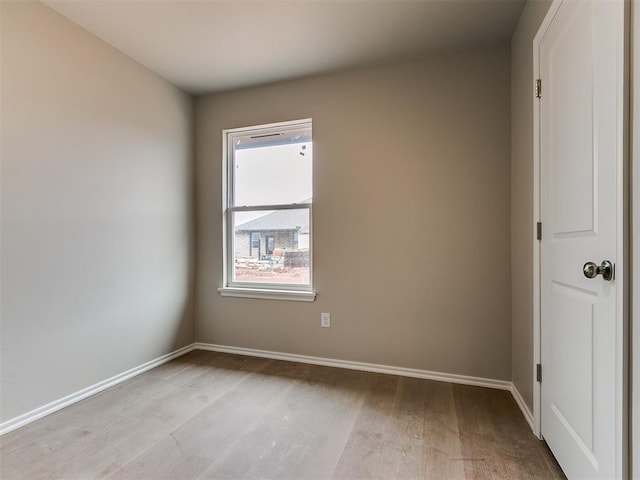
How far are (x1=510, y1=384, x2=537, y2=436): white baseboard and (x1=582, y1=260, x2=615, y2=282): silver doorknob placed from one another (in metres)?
1.07

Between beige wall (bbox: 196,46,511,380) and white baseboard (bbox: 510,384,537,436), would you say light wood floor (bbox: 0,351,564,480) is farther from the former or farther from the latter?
beige wall (bbox: 196,46,511,380)

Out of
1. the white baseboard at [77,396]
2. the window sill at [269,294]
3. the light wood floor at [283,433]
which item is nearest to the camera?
the light wood floor at [283,433]

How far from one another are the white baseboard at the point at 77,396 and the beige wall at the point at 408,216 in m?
0.82

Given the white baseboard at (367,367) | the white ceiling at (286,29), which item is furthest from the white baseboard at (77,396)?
the white ceiling at (286,29)

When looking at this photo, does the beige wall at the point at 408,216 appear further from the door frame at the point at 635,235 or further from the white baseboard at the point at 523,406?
the door frame at the point at 635,235

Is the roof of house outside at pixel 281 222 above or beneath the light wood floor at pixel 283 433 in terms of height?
above

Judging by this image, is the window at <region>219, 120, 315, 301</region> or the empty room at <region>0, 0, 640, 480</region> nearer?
the empty room at <region>0, 0, 640, 480</region>

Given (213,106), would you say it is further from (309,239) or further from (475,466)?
(475,466)

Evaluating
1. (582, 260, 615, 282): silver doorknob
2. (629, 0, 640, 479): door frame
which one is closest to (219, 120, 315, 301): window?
(582, 260, 615, 282): silver doorknob

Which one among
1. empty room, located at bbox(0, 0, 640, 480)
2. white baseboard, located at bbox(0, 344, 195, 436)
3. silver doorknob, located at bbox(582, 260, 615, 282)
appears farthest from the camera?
white baseboard, located at bbox(0, 344, 195, 436)

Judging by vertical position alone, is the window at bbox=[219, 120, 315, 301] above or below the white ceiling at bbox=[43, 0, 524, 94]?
below

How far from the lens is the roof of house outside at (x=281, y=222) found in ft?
9.44

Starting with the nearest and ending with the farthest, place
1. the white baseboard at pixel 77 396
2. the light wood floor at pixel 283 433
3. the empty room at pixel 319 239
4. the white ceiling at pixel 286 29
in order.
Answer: the empty room at pixel 319 239 → the light wood floor at pixel 283 433 → the white baseboard at pixel 77 396 → the white ceiling at pixel 286 29

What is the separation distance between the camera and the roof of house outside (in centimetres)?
288
